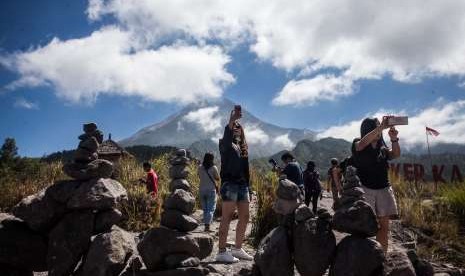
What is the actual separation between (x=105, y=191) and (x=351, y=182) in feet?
9.79

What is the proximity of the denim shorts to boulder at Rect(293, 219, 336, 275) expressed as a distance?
1983 mm

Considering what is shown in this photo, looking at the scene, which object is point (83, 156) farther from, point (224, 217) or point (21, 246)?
point (224, 217)

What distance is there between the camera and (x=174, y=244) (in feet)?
17.0

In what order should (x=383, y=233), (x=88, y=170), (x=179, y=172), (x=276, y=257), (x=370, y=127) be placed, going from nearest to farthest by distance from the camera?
1. (x=276, y=257)
2. (x=88, y=170)
3. (x=383, y=233)
4. (x=370, y=127)
5. (x=179, y=172)

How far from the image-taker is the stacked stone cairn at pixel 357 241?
4125mm

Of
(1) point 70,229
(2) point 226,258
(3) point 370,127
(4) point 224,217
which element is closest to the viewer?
(1) point 70,229

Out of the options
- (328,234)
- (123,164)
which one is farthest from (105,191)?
(123,164)

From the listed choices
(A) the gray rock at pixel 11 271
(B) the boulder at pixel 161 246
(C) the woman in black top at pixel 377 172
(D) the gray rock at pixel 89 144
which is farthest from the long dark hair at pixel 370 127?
(A) the gray rock at pixel 11 271

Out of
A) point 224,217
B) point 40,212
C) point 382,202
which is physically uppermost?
point 382,202

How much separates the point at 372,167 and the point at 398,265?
1898 millimetres

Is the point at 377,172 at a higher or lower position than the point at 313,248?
higher

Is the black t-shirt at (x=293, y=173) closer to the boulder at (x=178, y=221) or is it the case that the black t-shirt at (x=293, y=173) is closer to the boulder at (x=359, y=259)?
the boulder at (x=178, y=221)

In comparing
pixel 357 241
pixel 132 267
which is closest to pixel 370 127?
pixel 357 241

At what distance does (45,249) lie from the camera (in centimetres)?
555
